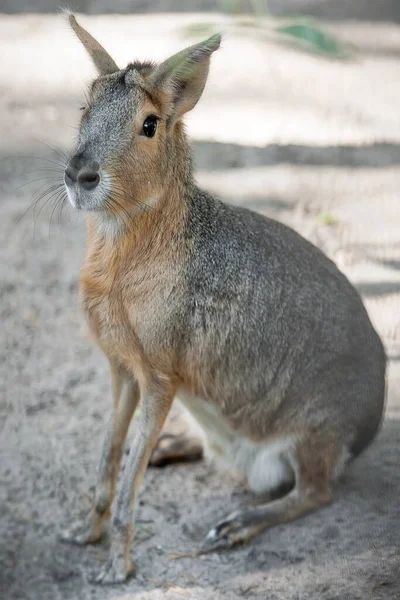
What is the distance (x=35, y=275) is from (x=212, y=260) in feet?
7.56

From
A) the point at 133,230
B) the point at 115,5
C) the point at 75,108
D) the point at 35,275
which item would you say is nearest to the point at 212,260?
the point at 133,230

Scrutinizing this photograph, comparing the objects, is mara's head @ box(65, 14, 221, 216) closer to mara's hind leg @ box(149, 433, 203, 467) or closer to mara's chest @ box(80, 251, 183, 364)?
mara's chest @ box(80, 251, 183, 364)

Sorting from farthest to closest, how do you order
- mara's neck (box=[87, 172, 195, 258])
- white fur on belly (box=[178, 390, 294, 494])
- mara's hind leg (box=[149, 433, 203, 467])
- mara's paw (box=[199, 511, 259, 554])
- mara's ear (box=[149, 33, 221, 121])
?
mara's hind leg (box=[149, 433, 203, 467]) → white fur on belly (box=[178, 390, 294, 494]) → mara's paw (box=[199, 511, 259, 554]) → mara's neck (box=[87, 172, 195, 258]) → mara's ear (box=[149, 33, 221, 121])

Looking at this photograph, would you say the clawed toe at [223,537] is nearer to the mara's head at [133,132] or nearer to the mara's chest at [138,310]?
the mara's chest at [138,310]

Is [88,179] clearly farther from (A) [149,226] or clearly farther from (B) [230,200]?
(B) [230,200]

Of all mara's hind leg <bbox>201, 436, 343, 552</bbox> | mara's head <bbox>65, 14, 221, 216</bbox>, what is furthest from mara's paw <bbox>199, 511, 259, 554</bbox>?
mara's head <bbox>65, 14, 221, 216</bbox>

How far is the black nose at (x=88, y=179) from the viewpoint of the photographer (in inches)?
143

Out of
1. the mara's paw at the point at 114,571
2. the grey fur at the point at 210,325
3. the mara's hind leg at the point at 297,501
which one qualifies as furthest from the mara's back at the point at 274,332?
the mara's paw at the point at 114,571

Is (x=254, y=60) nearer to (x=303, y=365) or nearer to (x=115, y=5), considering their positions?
(x=115, y=5)

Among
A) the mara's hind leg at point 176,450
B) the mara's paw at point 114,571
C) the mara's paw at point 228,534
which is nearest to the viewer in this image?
the mara's paw at point 114,571

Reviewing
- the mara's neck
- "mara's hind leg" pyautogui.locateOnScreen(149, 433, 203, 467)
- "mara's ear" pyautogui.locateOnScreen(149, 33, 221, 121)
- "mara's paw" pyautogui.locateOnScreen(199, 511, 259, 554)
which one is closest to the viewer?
"mara's ear" pyautogui.locateOnScreen(149, 33, 221, 121)

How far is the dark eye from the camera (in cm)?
384

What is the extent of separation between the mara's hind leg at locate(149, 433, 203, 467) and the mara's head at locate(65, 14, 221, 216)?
1.64 m

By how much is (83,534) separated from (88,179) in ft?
6.02
